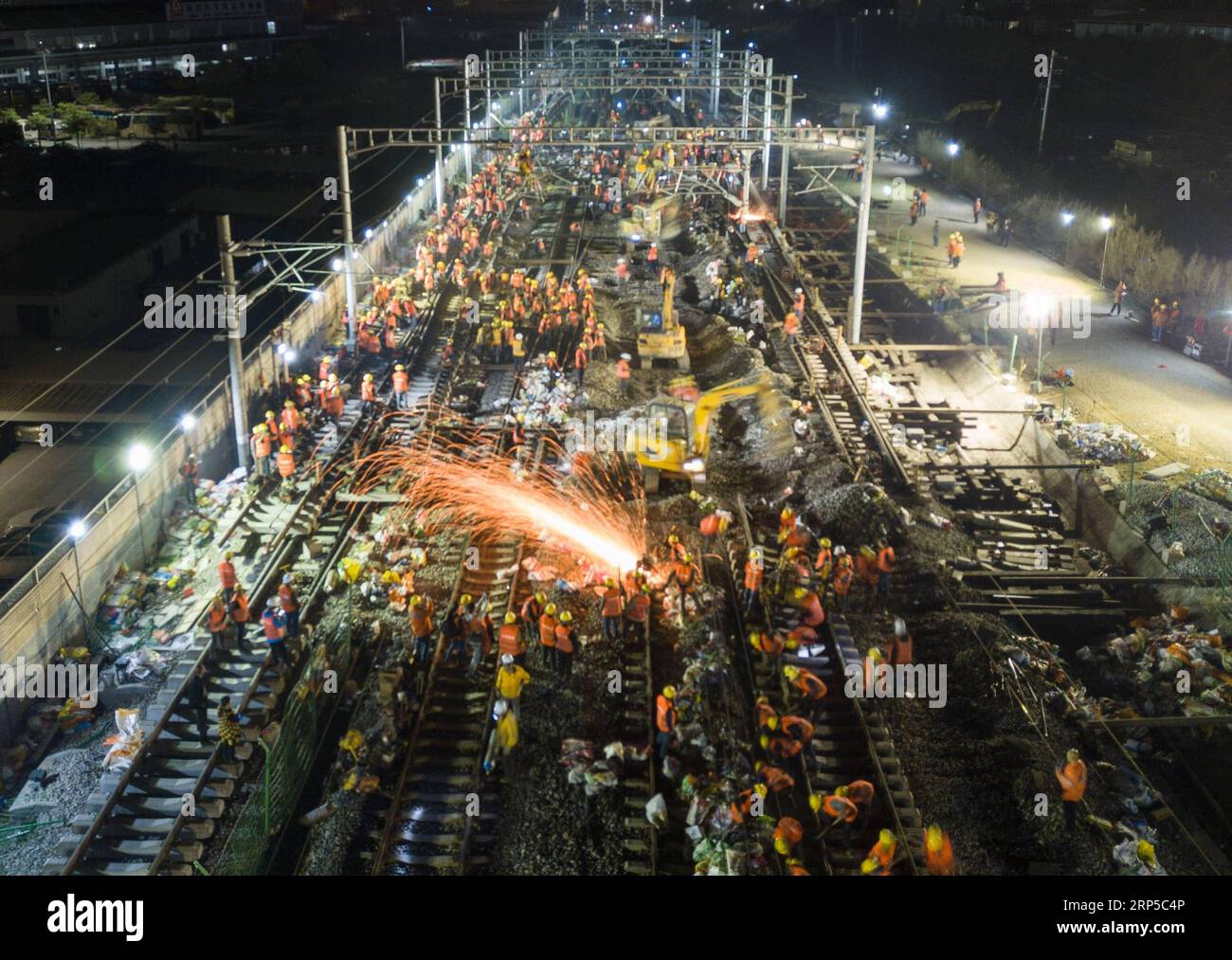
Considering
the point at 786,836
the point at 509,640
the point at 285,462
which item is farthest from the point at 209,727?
the point at 786,836

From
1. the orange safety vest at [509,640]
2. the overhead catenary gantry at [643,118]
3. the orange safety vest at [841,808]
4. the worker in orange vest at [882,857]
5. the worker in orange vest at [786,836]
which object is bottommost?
the orange safety vest at [841,808]

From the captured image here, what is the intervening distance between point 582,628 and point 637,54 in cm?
8117

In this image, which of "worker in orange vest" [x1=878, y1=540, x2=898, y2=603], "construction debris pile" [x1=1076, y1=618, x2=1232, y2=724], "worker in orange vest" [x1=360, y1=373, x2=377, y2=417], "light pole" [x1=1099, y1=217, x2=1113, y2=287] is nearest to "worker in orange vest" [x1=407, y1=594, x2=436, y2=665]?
"worker in orange vest" [x1=878, y1=540, x2=898, y2=603]

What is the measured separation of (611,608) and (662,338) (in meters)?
12.7

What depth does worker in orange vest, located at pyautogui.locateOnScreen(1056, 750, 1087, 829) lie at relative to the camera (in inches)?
423

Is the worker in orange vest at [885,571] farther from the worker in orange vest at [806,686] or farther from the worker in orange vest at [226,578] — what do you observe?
the worker in orange vest at [226,578]

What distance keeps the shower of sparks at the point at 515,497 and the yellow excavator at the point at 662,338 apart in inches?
Result: 255

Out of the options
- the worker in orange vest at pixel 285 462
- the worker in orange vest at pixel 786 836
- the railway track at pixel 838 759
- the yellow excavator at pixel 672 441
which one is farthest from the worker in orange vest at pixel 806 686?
the worker in orange vest at pixel 285 462

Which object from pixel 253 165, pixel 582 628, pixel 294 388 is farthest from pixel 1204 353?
pixel 253 165

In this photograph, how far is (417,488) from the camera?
18.8m

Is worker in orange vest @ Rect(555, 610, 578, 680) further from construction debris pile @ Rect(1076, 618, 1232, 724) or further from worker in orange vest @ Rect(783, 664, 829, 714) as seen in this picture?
construction debris pile @ Rect(1076, 618, 1232, 724)

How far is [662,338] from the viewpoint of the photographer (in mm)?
25547

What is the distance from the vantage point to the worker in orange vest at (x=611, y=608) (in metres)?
14.0
